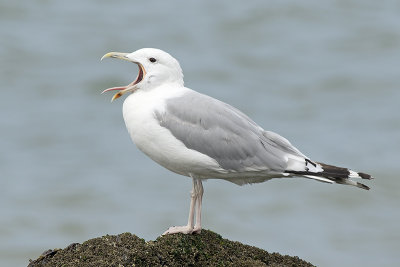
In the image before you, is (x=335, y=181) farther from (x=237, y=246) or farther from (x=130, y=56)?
(x=130, y=56)

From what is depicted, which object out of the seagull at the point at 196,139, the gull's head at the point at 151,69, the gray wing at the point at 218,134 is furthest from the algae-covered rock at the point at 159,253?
the gull's head at the point at 151,69

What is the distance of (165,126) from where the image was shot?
551cm

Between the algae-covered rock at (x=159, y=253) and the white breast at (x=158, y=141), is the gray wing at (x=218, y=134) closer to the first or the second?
the white breast at (x=158, y=141)

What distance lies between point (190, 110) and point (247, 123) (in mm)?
555

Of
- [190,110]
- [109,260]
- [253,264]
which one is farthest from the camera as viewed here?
[190,110]

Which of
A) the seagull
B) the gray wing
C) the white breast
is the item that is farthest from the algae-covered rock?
the gray wing

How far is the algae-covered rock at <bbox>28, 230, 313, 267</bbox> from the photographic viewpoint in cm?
486

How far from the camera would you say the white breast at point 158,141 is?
548 cm

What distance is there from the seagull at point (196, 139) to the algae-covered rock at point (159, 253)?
26cm

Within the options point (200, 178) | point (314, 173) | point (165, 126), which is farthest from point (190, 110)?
point (314, 173)

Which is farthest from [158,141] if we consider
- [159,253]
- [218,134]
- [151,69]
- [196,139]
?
[159,253]

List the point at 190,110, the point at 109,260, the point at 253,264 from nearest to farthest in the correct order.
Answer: the point at 109,260 → the point at 253,264 → the point at 190,110

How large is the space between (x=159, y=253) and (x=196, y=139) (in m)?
1.08

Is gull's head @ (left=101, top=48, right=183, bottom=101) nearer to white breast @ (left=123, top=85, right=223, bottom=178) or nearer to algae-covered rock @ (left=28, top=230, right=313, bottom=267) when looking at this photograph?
white breast @ (left=123, top=85, right=223, bottom=178)
